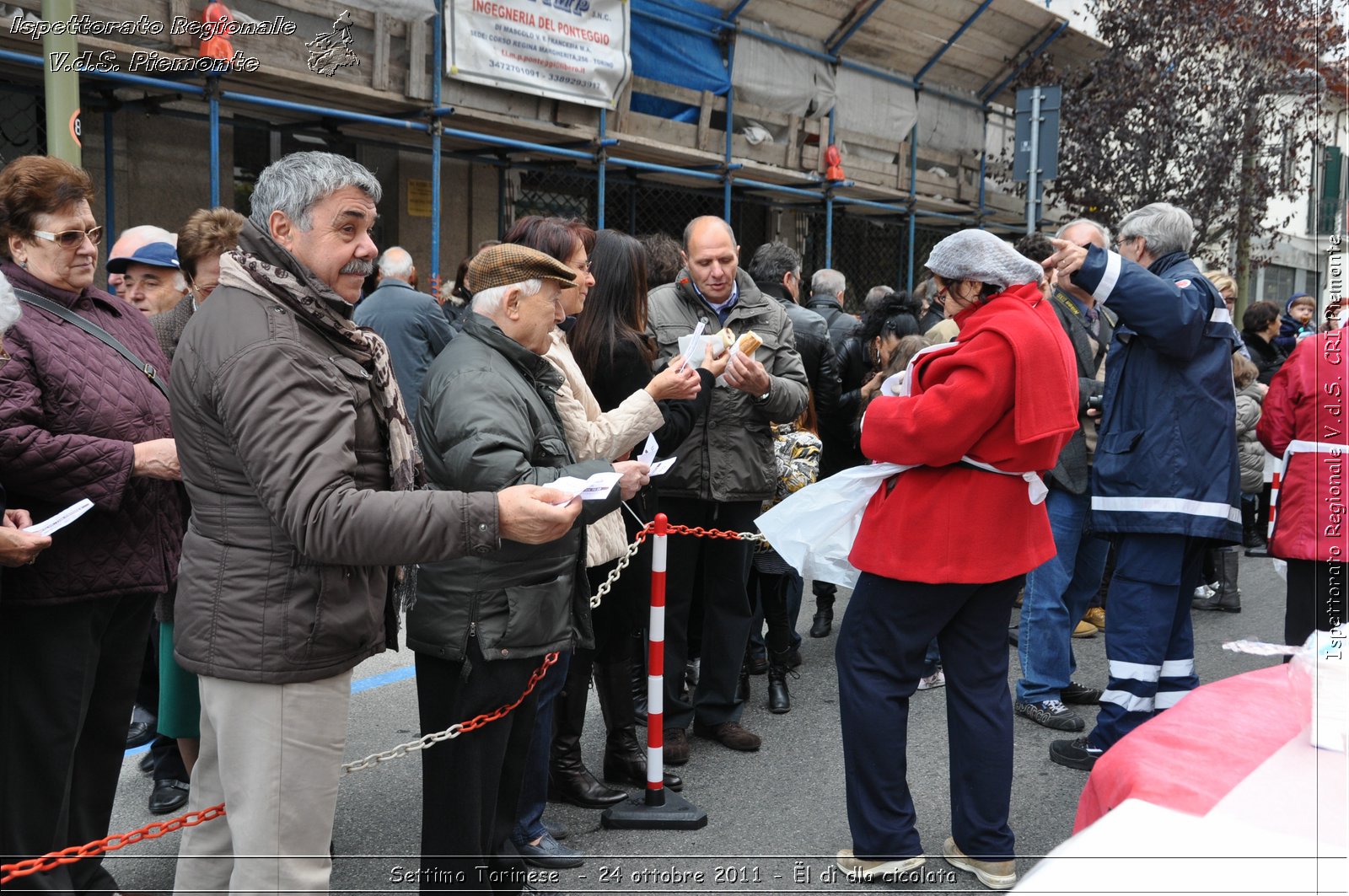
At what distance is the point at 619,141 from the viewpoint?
1022 centimetres

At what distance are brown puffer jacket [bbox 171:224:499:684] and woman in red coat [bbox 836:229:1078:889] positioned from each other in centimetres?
160

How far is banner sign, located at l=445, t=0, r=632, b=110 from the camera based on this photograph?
Answer: 9000 millimetres

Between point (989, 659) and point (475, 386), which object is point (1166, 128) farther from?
point (475, 386)

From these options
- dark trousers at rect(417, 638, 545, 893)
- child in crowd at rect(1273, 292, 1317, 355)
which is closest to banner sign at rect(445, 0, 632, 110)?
child in crowd at rect(1273, 292, 1317, 355)

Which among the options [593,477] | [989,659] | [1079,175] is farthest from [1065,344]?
[1079,175]

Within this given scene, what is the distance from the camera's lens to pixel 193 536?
2457 millimetres

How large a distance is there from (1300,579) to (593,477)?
11.8 ft

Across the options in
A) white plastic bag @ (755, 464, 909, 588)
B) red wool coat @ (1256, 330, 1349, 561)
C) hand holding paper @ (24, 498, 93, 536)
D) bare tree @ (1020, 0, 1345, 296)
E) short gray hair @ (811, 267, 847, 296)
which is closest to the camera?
hand holding paper @ (24, 498, 93, 536)

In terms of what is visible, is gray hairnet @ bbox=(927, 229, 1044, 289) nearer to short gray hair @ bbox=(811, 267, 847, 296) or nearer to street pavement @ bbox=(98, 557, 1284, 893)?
street pavement @ bbox=(98, 557, 1284, 893)

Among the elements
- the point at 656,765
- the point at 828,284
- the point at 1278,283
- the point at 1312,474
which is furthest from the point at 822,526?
the point at 1278,283

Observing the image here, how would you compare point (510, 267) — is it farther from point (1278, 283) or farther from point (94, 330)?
point (1278, 283)

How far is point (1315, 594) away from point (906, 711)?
2268mm

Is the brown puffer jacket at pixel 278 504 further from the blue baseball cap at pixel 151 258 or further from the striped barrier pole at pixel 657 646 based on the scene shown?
the blue baseball cap at pixel 151 258

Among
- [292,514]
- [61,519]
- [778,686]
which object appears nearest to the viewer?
[292,514]
